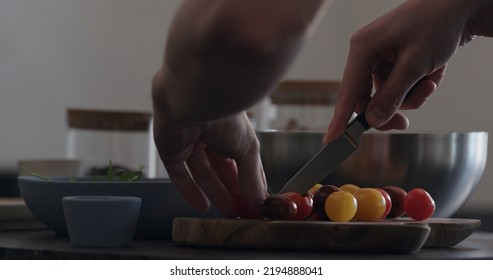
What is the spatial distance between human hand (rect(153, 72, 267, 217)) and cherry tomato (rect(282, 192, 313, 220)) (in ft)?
0.16

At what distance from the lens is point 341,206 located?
94 cm

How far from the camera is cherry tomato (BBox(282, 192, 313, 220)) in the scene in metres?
0.96

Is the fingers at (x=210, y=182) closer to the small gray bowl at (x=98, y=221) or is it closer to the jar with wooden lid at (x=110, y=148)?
the small gray bowl at (x=98, y=221)

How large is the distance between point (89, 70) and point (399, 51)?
13.7 ft

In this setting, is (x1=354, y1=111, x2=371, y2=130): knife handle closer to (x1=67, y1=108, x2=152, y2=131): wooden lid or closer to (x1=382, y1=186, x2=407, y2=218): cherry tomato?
(x1=382, y1=186, x2=407, y2=218): cherry tomato

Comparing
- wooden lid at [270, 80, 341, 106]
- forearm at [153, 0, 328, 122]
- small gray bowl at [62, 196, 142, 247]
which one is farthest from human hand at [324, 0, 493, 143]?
wooden lid at [270, 80, 341, 106]

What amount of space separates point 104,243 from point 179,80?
401 mm

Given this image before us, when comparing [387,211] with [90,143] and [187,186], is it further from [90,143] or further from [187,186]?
[90,143]

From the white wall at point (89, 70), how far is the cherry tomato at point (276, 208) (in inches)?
135

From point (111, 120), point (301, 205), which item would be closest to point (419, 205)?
point (301, 205)

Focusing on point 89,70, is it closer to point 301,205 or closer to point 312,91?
point 312,91

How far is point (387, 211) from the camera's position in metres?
1.02

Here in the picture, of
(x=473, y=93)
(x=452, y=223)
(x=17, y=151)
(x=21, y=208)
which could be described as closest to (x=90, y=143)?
(x=17, y=151)
